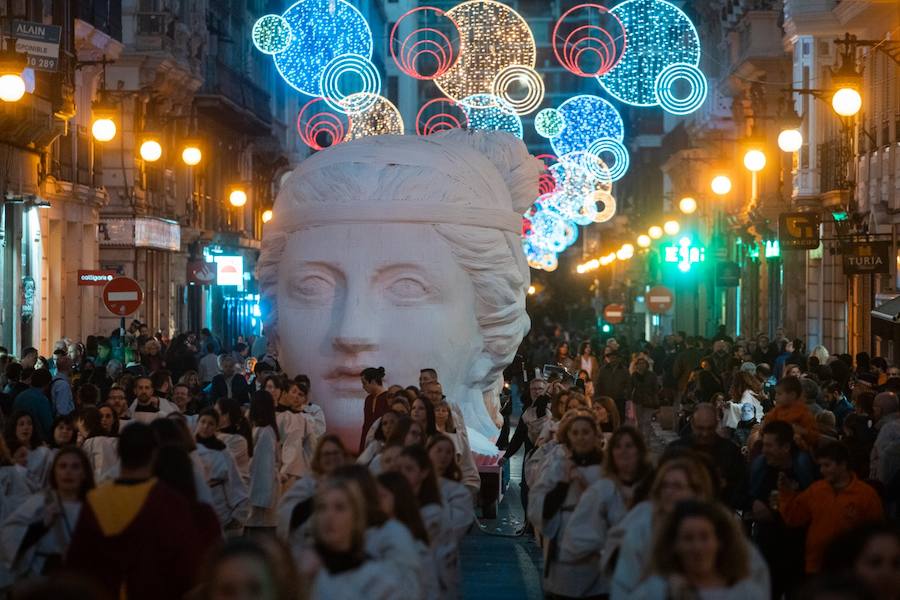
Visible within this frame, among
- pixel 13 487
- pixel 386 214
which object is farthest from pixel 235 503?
pixel 386 214

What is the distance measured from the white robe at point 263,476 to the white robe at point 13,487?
357cm

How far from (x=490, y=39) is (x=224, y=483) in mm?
11903

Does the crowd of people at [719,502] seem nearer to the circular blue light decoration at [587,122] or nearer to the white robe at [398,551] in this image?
the white robe at [398,551]

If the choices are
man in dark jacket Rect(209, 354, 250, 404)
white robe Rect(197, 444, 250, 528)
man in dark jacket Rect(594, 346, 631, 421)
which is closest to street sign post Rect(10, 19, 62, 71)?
man in dark jacket Rect(209, 354, 250, 404)

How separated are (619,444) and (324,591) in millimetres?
2863

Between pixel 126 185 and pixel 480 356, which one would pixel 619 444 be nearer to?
pixel 480 356

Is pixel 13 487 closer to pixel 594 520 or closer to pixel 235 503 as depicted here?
pixel 235 503

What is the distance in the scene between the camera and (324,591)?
6.95m

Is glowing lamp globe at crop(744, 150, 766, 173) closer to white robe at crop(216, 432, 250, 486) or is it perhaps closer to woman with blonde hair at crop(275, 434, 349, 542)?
white robe at crop(216, 432, 250, 486)

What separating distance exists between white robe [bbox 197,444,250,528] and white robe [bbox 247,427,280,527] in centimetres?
230

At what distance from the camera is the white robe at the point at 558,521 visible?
981 cm

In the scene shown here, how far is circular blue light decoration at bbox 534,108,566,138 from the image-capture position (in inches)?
1270

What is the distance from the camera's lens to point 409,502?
327 inches

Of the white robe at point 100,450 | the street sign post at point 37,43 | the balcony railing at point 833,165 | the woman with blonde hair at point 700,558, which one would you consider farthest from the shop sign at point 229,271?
the woman with blonde hair at point 700,558
